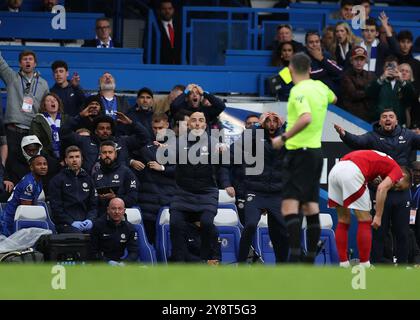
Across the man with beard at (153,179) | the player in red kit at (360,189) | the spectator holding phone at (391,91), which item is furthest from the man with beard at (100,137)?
the player in red kit at (360,189)

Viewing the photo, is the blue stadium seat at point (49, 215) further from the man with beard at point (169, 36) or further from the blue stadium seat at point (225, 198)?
the man with beard at point (169, 36)

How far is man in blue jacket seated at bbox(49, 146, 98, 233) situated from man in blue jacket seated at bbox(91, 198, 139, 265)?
54 centimetres

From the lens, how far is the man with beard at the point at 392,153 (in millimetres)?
16891

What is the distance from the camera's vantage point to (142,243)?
1681 centimetres

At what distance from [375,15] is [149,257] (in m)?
6.95

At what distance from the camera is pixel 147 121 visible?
1859 cm

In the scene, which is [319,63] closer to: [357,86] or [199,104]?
[357,86]

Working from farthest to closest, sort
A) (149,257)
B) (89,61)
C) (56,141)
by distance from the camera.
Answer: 1. (89,61)
2. (56,141)
3. (149,257)

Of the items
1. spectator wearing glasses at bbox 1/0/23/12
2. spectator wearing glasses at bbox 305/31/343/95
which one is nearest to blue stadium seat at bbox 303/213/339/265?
spectator wearing glasses at bbox 305/31/343/95

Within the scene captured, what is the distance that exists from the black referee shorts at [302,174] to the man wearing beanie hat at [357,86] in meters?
4.87

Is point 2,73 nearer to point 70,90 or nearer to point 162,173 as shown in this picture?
point 70,90

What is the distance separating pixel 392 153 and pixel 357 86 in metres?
2.09

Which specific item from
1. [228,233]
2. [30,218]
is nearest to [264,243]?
[228,233]
